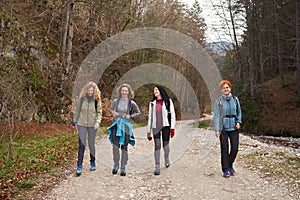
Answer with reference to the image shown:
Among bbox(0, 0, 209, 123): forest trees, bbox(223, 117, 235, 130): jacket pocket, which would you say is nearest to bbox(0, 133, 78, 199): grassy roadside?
bbox(0, 0, 209, 123): forest trees

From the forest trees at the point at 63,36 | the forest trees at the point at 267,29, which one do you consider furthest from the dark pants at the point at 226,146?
the forest trees at the point at 267,29

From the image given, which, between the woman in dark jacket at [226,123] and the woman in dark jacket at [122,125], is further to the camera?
the woman in dark jacket at [122,125]

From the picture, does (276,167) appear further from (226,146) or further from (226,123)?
(226,123)

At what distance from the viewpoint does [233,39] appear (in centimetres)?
2617

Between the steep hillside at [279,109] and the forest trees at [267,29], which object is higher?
the forest trees at [267,29]

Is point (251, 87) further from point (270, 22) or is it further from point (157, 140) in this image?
point (157, 140)

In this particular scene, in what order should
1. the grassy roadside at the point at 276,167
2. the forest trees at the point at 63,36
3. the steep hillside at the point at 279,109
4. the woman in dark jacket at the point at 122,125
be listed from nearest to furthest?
the grassy roadside at the point at 276,167, the woman in dark jacket at the point at 122,125, the forest trees at the point at 63,36, the steep hillside at the point at 279,109

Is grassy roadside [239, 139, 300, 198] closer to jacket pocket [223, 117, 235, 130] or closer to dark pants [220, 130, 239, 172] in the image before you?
dark pants [220, 130, 239, 172]

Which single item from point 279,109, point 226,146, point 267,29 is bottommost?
point 226,146

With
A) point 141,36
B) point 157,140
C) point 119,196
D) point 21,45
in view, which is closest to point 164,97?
point 157,140

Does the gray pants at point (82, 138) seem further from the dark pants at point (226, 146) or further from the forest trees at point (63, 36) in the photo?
the forest trees at point (63, 36)

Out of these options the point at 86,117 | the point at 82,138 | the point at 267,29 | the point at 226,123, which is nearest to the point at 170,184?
the point at 226,123

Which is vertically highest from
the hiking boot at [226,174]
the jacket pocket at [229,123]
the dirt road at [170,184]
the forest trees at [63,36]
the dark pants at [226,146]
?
the forest trees at [63,36]

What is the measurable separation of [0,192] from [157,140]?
10.8 ft
